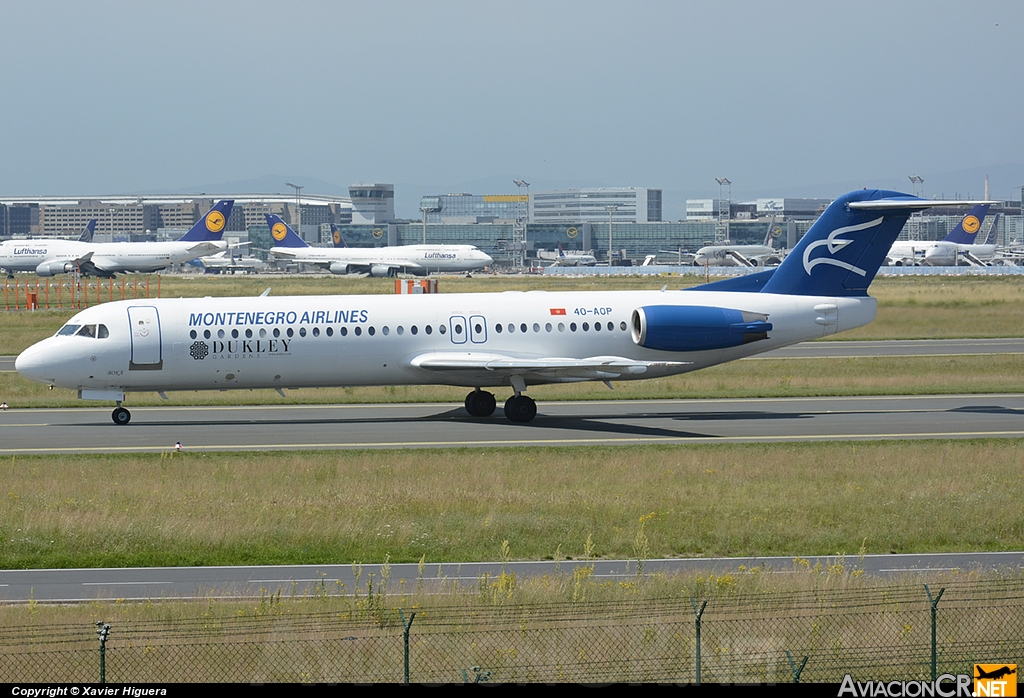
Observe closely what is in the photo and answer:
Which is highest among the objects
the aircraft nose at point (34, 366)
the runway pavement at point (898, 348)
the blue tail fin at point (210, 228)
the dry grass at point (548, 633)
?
the blue tail fin at point (210, 228)

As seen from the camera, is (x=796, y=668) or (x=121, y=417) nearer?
(x=796, y=668)

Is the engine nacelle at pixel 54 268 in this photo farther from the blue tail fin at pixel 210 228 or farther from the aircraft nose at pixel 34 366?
the aircraft nose at pixel 34 366

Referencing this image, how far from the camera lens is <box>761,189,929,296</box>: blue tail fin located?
1555 inches

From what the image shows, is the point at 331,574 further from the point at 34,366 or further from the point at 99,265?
the point at 99,265

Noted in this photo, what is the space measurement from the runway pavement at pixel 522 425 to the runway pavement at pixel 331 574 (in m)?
11.9

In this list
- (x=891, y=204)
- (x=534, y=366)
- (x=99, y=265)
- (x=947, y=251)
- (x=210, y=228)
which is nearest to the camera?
(x=534, y=366)

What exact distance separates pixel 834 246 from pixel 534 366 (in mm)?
11328

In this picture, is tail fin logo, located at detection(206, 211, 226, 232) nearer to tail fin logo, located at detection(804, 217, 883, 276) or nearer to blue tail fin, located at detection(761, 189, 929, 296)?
blue tail fin, located at detection(761, 189, 929, 296)

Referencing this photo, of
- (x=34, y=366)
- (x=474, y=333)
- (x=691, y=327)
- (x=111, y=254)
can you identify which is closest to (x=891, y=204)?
(x=691, y=327)

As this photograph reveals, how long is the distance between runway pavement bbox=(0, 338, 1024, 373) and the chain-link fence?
130 feet

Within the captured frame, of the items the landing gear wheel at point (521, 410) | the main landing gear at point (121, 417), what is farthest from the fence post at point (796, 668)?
the main landing gear at point (121, 417)

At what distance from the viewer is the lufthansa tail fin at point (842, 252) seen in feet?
130

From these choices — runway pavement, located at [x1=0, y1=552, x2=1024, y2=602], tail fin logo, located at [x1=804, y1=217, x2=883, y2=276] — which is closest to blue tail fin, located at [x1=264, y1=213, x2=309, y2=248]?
tail fin logo, located at [x1=804, y1=217, x2=883, y2=276]

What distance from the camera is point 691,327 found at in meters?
37.5
